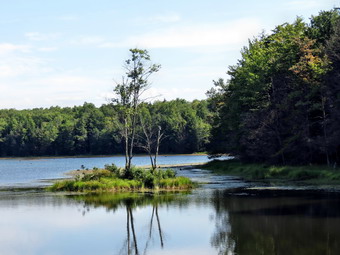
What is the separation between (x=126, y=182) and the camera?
44969mm

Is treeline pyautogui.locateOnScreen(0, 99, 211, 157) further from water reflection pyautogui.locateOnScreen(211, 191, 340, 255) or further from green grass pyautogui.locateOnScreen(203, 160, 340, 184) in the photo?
A: water reflection pyautogui.locateOnScreen(211, 191, 340, 255)

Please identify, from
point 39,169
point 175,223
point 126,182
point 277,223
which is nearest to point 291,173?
point 126,182

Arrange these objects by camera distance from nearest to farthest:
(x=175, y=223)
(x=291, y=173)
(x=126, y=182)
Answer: (x=175, y=223), (x=126, y=182), (x=291, y=173)

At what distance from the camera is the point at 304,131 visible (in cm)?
5406

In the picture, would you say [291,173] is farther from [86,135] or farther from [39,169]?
[86,135]

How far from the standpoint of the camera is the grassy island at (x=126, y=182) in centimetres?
4456

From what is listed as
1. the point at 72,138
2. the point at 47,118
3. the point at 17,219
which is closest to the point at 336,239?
the point at 17,219

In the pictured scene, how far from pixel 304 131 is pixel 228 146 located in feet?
75.0

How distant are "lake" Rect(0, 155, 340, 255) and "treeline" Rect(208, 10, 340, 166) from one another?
1402 cm

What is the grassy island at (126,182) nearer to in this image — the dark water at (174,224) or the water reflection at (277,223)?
the dark water at (174,224)

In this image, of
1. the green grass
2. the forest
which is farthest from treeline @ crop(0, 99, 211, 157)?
the green grass

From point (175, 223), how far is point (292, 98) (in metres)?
32.7

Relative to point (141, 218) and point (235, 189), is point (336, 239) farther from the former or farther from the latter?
point (235, 189)

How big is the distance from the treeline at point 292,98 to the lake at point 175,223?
1402 cm
